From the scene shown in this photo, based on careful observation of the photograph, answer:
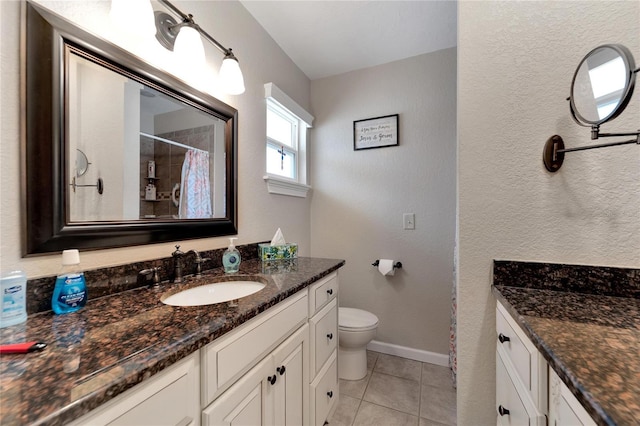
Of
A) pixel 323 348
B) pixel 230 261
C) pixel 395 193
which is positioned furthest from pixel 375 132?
pixel 323 348

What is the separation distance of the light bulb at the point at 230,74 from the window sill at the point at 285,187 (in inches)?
24.5

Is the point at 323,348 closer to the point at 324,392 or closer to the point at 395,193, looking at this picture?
the point at 324,392

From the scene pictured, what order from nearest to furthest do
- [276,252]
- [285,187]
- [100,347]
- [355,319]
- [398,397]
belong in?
[100,347] < [276,252] < [398,397] < [355,319] < [285,187]

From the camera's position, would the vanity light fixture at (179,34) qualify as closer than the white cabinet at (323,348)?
Yes

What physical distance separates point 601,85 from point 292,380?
61.4 inches

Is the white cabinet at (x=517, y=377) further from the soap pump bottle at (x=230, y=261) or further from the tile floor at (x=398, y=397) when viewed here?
the soap pump bottle at (x=230, y=261)

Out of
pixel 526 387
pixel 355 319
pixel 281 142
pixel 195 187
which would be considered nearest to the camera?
pixel 526 387

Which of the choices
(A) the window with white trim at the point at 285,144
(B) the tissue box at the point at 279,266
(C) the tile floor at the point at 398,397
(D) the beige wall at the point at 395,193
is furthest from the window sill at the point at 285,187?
(C) the tile floor at the point at 398,397

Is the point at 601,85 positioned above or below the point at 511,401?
above

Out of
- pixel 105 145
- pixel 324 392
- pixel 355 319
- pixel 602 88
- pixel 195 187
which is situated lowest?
pixel 324 392

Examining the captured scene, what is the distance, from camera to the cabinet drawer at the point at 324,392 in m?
1.24

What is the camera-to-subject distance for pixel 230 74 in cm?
137

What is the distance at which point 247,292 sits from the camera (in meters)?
1.17

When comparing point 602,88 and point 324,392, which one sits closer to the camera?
point 602,88
